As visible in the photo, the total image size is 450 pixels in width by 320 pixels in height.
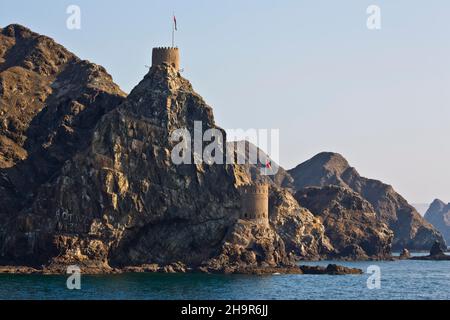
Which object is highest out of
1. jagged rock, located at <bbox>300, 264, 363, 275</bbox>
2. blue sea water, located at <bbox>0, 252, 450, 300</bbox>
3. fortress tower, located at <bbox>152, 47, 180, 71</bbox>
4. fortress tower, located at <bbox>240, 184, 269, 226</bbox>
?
fortress tower, located at <bbox>152, 47, 180, 71</bbox>

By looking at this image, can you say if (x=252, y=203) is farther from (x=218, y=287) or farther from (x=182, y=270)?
(x=218, y=287)

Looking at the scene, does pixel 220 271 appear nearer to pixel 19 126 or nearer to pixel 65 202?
pixel 65 202

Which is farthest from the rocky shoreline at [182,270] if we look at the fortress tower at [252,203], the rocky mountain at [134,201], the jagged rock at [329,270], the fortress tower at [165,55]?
the fortress tower at [165,55]

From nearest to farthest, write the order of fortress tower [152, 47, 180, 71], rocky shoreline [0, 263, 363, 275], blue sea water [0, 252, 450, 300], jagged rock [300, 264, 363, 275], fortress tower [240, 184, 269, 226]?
blue sea water [0, 252, 450, 300]
rocky shoreline [0, 263, 363, 275]
jagged rock [300, 264, 363, 275]
fortress tower [240, 184, 269, 226]
fortress tower [152, 47, 180, 71]

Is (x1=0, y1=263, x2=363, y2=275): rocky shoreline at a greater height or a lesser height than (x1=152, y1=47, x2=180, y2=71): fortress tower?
lesser

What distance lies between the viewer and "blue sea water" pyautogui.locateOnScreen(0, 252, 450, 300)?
127m

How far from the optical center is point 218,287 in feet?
459

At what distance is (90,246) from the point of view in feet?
570

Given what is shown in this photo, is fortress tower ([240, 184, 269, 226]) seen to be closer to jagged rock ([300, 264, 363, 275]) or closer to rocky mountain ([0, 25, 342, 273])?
rocky mountain ([0, 25, 342, 273])

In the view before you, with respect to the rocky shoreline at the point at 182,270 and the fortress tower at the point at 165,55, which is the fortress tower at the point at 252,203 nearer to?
the rocky shoreline at the point at 182,270

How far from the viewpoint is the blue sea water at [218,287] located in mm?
126812

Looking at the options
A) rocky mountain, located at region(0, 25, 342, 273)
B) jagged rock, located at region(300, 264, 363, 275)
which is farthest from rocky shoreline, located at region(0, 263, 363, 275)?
rocky mountain, located at region(0, 25, 342, 273)

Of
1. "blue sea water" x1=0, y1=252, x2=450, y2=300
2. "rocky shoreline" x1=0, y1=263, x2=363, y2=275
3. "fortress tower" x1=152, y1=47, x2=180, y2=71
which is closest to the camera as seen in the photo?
"blue sea water" x1=0, y1=252, x2=450, y2=300
